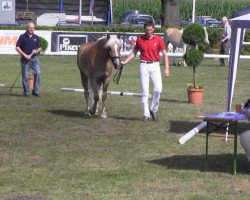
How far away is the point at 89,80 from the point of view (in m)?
17.6

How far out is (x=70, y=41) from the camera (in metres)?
39.1

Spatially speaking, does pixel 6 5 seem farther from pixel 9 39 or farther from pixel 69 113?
pixel 69 113

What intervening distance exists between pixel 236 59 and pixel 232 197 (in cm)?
504

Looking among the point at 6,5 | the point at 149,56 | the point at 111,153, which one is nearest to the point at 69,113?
the point at 149,56

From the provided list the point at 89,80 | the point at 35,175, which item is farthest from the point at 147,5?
the point at 35,175

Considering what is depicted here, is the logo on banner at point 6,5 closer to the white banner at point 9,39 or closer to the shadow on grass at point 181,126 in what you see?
the white banner at point 9,39

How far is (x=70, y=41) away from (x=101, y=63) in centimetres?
2230

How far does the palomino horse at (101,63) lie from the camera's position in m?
16.6

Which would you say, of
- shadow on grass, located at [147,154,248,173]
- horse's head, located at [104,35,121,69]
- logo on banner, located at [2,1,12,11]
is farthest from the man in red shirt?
logo on banner, located at [2,1,12,11]

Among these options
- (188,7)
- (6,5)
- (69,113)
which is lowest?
(188,7)

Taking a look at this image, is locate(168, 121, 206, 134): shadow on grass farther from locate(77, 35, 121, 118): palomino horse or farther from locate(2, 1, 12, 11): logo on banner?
locate(2, 1, 12, 11): logo on banner

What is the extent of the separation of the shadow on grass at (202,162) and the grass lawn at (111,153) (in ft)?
0.05

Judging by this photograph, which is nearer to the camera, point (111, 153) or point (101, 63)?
point (111, 153)

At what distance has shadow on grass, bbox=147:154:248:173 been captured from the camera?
1147cm
